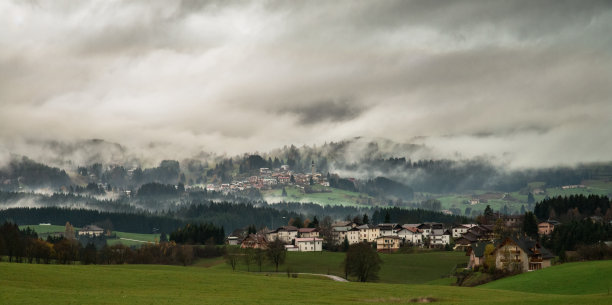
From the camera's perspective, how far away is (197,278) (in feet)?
299

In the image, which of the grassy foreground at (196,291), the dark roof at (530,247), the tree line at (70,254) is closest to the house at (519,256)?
the dark roof at (530,247)

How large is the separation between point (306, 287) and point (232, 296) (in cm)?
1688

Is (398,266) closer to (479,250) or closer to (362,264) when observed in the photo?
(479,250)

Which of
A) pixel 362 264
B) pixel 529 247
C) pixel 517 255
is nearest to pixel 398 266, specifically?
pixel 362 264

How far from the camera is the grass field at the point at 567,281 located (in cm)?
8794

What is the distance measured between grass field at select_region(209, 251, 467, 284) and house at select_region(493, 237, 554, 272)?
15.0 metres

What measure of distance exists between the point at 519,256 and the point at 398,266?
38791 millimetres

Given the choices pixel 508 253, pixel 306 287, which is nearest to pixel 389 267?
pixel 508 253

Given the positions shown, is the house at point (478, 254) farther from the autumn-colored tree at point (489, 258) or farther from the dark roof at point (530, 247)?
the dark roof at point (530, 247)

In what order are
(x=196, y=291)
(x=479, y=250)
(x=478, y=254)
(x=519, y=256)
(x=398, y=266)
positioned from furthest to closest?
(x=398, y=266) → (x=479, y=250) → (x=478, y=254) → (x=519, y=256) → (x=196, y=291)

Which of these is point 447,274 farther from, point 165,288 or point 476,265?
point 165,288

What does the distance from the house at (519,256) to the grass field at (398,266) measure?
1502 centimetres

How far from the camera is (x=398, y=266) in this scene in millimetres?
169875

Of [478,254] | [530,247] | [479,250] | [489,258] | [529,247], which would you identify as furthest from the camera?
[479,250]
